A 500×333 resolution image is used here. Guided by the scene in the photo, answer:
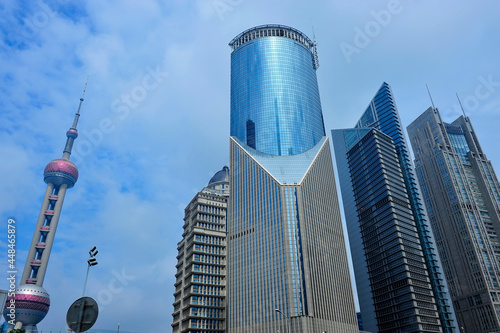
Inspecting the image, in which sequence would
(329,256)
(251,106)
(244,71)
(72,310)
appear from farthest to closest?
(244,71) < (251,106) < (329,256) < (72,310)

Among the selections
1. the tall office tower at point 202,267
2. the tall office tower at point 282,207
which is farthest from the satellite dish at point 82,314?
the tall office tower at point 202,267

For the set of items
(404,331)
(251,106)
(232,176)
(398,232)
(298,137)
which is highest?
(251,106)

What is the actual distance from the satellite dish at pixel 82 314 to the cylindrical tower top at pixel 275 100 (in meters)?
151

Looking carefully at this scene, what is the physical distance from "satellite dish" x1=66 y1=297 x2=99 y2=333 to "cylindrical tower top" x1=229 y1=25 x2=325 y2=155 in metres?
151

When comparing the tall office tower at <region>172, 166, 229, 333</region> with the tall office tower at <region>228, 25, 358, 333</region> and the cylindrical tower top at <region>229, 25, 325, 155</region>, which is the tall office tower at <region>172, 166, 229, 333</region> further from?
the cylindrical tower top at <region>229, 25, 325, 155</region>

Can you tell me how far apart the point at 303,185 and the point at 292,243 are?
26712 millimetres

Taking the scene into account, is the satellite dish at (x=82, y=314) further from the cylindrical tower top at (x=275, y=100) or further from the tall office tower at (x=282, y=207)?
the cylindrical tower top at (x=275, y=100)

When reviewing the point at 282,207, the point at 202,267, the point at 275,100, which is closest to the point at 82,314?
the point at 282,207

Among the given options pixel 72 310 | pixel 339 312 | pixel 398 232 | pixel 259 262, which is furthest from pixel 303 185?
pixel 72 310

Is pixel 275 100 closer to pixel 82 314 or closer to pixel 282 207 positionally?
pixel 282 207

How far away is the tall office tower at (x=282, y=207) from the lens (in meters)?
131

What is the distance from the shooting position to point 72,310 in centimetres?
1778

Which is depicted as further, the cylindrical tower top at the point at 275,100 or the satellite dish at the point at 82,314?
the cylindrical tower top at the point at 275,100

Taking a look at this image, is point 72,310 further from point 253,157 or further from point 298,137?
point 298,137
